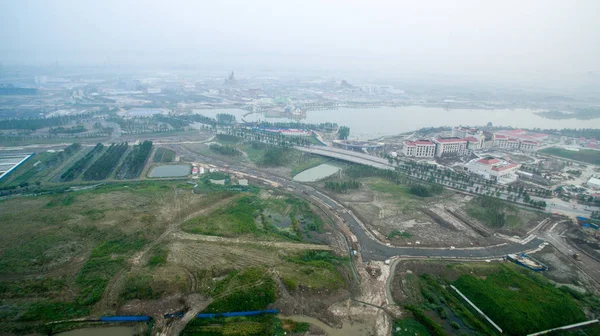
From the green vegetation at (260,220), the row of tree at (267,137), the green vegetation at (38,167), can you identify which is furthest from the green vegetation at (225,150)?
the green vegetation at (38,167)

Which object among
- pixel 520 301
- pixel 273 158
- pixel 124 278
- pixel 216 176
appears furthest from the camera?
pixel 273 158

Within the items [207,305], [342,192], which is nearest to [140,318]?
[207,305]

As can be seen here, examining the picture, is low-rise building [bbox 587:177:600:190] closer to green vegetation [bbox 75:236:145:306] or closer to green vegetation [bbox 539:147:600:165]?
green vegetation [bbox 539:147:600:165]

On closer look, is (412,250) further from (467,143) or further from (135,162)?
(467,143)

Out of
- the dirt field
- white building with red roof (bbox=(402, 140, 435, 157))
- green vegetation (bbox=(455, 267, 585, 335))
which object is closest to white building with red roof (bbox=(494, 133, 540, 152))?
white building with red roof (bbox=(402, 140, 435, 157))

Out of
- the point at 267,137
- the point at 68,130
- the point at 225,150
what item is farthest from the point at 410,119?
the point at 68,130

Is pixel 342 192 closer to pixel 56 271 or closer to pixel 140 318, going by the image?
pixel 140 318

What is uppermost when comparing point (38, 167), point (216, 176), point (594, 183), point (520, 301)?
point (594, 183)
